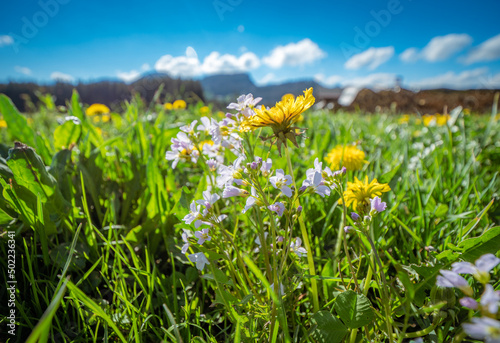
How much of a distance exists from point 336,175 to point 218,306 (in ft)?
1.94

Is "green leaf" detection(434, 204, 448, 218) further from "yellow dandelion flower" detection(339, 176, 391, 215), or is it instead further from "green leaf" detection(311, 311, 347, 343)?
"green leaf" detection(311, 311, 347, 343)

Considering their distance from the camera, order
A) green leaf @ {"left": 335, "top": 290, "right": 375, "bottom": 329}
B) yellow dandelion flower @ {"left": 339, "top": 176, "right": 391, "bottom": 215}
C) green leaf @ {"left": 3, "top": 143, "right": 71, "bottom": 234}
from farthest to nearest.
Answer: green leaf @ {"left": 3, "top": 143, "right": 71, "bottom": 234}, yellow dandelion flower @ {"left": 339, "top": 176, "right": 391, "bottom": 215}, green leaf @ {"left": 335, "top": 290, "right": 375, "bottom": 329}

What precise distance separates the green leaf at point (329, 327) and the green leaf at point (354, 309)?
27 millimetres

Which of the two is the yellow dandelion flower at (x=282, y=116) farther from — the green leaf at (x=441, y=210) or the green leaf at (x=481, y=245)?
the green leaf at (x=441, y=210)

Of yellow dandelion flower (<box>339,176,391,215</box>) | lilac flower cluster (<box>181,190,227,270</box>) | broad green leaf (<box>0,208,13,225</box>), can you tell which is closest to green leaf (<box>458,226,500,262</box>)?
yellow dandelion flower (<box>339,176,391,215</box>)

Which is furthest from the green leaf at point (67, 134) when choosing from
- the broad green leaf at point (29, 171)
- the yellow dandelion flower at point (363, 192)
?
the yellow dandelion flower at point (363, 192)

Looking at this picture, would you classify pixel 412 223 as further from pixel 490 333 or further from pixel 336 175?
pixel 490 333

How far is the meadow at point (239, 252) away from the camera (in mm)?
659

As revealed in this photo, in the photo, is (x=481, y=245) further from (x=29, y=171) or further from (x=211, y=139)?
(x=29, y=171)

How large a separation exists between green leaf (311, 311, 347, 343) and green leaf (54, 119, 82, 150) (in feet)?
4.81

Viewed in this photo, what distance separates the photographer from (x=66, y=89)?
16.9 m

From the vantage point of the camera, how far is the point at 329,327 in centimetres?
68

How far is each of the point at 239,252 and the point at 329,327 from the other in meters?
0.30

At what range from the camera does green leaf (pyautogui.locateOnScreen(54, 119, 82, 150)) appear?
1.50 m
